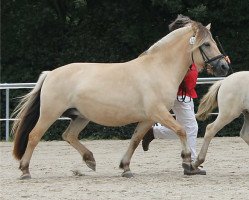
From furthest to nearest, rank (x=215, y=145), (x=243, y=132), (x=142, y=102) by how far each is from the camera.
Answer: (x=215, y=145) → (x=243, y=132) → (x=142, y=102)

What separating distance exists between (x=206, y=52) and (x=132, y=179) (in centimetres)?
186

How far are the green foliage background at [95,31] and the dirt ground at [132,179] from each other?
5.63 meters

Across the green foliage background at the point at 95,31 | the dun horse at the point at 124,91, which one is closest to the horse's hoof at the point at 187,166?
the dun horse at the point at 124,91

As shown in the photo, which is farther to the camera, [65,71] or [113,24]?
[113,24]

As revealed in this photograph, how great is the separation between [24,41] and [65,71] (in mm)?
11464

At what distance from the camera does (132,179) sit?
357 inches

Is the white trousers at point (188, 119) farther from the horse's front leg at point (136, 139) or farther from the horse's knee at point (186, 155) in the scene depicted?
the horse's knee at point (186, 155)

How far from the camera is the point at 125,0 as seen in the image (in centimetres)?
2031

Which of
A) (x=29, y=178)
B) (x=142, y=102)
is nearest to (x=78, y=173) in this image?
(x=29, y=178)

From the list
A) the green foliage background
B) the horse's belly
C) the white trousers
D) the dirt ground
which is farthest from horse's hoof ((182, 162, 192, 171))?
the green foliage background

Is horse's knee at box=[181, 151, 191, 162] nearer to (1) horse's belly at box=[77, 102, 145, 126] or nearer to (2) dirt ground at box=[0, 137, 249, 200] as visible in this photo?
(2) dirt ground at box=[0, 137, 249, 200]

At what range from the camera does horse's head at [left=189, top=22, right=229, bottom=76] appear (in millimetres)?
9320

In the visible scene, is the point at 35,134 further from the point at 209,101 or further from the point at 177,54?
the point at 209,101

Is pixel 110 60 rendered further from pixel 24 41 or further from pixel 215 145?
pixel 215 145
